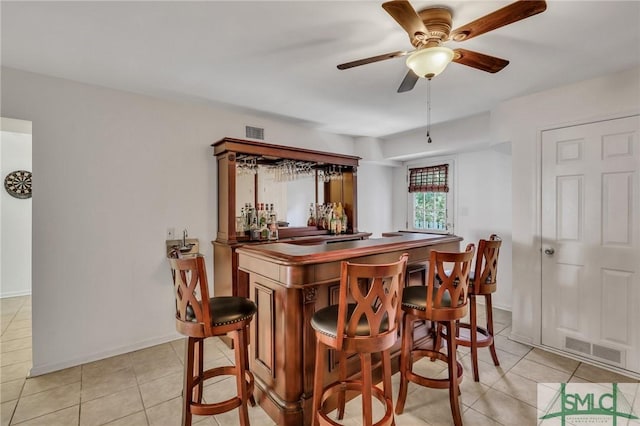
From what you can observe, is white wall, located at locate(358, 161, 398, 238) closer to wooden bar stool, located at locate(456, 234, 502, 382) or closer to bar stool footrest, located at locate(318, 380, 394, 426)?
wooden bar stool, located at locate(456, 234, 502, 382)

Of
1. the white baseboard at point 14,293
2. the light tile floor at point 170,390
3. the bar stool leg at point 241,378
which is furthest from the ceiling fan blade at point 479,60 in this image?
the white baseboard at point 14,293

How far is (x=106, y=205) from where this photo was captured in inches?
113

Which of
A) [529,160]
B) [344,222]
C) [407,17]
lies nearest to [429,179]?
[344,222]

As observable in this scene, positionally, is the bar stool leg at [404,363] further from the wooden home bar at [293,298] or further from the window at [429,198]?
the window at [429,198]

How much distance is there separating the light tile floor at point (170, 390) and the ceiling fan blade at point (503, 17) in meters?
2.37

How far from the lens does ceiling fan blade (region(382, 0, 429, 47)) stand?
1.37 meters

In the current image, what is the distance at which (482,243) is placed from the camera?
2.48 meters

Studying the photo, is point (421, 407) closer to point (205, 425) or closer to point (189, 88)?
point (205, 425)

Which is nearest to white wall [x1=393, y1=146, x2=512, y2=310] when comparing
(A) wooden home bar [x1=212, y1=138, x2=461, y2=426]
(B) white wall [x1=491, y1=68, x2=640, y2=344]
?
(B) white wall [x1=491, y1=68, x2=640, y2=344]

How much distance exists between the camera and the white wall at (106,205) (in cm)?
260

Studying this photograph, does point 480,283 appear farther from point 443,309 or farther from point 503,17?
point 503,17

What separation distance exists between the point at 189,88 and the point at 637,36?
3.53 meters

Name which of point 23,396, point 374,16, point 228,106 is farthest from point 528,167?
point 23,396

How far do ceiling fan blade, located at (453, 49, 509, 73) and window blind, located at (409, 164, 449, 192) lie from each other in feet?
9.86
